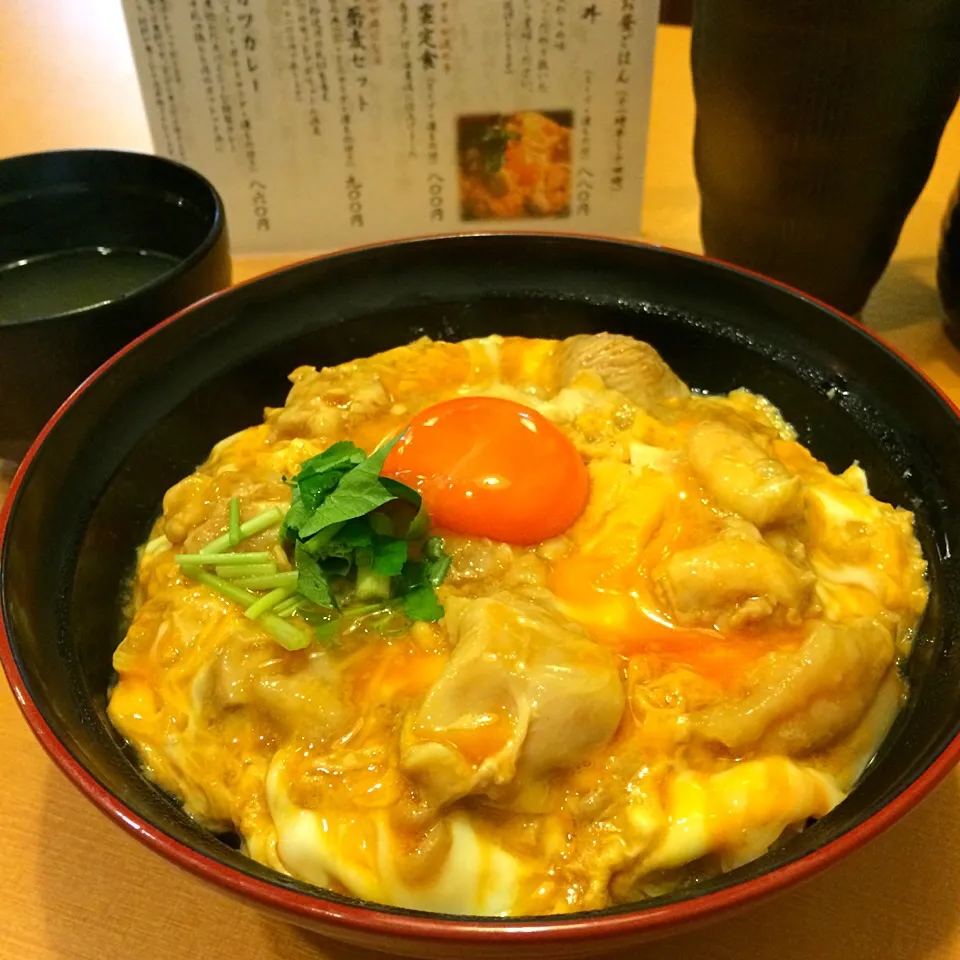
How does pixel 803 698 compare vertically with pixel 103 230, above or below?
below

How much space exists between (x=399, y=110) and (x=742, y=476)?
6.35 ft

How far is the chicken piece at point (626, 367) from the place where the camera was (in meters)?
2.21

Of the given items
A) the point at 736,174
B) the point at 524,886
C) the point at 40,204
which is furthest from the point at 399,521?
the point at 40,204

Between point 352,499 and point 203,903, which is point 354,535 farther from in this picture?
point 203,903

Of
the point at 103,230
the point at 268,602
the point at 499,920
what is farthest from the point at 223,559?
the point at 103,230

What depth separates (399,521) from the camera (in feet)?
5.87

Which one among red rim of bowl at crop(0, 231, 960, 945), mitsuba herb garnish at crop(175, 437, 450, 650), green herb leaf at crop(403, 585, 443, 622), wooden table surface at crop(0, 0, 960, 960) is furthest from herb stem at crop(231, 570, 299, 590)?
wooden table surface at crop(0, 0, 960, 960)

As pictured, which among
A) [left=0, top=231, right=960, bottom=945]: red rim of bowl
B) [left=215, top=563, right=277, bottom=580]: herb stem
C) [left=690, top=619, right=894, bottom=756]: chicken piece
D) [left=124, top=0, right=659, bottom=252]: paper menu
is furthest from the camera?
[left=124, top=0, right=659, bottom=252]: paper menu

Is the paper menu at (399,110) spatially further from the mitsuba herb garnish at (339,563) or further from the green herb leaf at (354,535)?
the green herb leaf at (354,535)

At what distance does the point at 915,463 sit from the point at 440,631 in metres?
1.16

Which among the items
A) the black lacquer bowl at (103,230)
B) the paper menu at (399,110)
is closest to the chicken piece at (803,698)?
the black lacquer bowl at (103,230)

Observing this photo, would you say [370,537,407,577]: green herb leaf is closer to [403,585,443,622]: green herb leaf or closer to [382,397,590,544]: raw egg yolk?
[403,585,443,622]: green herb leaf

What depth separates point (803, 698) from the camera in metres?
1.55

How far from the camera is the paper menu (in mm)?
2834
